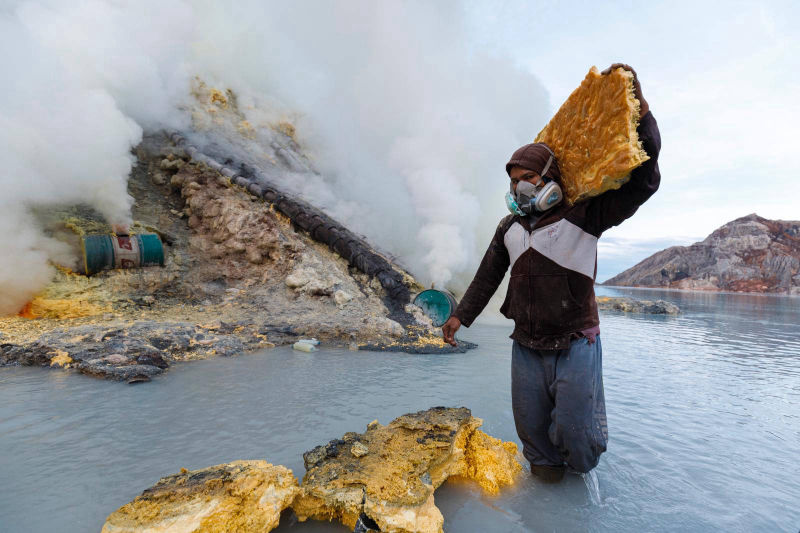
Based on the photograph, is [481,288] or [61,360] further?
[61,360]

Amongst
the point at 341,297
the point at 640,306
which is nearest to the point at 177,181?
the point at 341,297

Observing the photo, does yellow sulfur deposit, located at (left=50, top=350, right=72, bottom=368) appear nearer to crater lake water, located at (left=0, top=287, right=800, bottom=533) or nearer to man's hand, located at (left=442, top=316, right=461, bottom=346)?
crater lake water, located at (left=0, top=287, right=800, bottom=533)

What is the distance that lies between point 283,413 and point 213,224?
6.81m

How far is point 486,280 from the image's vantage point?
2561 mm

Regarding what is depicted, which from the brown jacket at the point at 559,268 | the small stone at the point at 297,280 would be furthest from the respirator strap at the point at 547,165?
the small stone at the point at 297,280

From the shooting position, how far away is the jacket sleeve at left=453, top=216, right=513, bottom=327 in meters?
2.47

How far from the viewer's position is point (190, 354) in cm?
464

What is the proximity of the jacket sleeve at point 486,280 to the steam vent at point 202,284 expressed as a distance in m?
3.04

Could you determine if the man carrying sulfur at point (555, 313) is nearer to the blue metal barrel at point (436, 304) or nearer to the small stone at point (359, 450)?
the small stone at point (359, 450)

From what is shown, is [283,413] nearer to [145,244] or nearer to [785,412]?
[785,412]

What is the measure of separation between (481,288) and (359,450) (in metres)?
1.28

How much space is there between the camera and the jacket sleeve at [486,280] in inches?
97.3

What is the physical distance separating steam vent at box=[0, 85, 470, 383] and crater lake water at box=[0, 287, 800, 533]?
0.52 metres

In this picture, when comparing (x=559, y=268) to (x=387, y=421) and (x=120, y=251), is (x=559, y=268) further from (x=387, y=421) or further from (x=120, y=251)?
(x=120, y=251)
